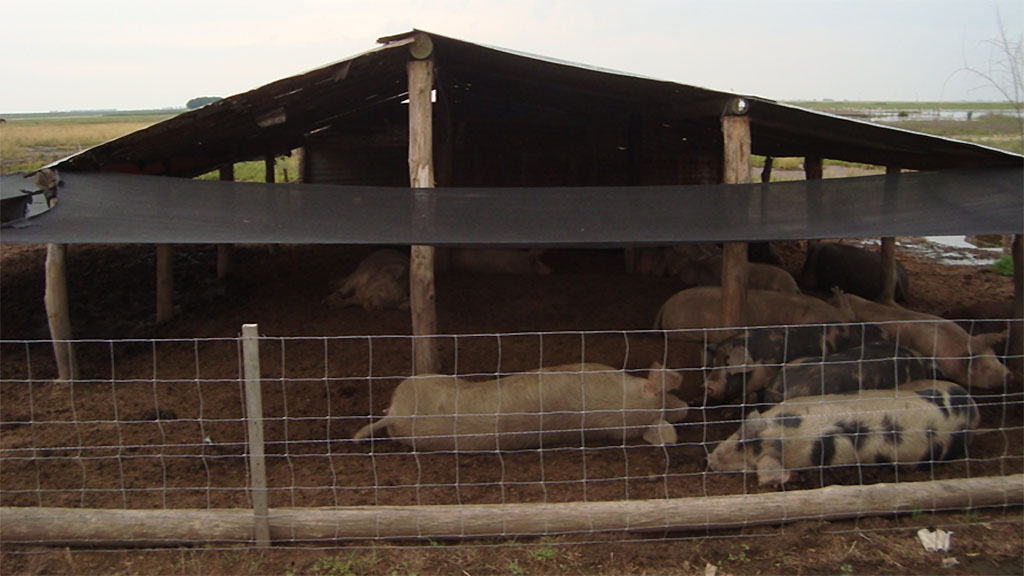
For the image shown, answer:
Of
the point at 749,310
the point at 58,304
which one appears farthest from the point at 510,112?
the point at 58,304

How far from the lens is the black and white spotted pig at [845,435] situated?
178 inches

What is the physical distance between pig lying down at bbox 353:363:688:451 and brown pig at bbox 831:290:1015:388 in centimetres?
237

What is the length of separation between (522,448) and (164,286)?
17.0ft

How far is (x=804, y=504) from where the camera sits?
4.01m

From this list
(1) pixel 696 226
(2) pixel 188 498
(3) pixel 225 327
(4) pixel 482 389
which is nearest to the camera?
(2) pixel 188 498

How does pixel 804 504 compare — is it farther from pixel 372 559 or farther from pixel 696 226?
pixel 372 559

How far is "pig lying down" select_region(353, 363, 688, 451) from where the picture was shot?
16.1ft

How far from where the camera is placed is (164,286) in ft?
26.8

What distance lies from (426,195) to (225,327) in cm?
401

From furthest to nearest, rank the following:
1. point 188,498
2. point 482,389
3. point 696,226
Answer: point 482,389 < point 696,226 < point 188,498

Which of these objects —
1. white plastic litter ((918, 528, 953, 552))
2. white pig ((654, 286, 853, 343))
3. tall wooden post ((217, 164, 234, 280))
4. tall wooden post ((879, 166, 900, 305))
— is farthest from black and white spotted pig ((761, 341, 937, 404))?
tall wooden post ((217, 164, 234, 280))

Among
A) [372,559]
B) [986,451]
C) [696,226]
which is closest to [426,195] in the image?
[696,226]

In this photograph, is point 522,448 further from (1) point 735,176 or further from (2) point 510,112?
(2) point 510,112

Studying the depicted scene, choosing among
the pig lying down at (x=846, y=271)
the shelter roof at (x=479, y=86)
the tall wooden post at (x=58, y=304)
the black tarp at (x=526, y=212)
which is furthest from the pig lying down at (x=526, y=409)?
the pig lying down at (x=846, y=271)
